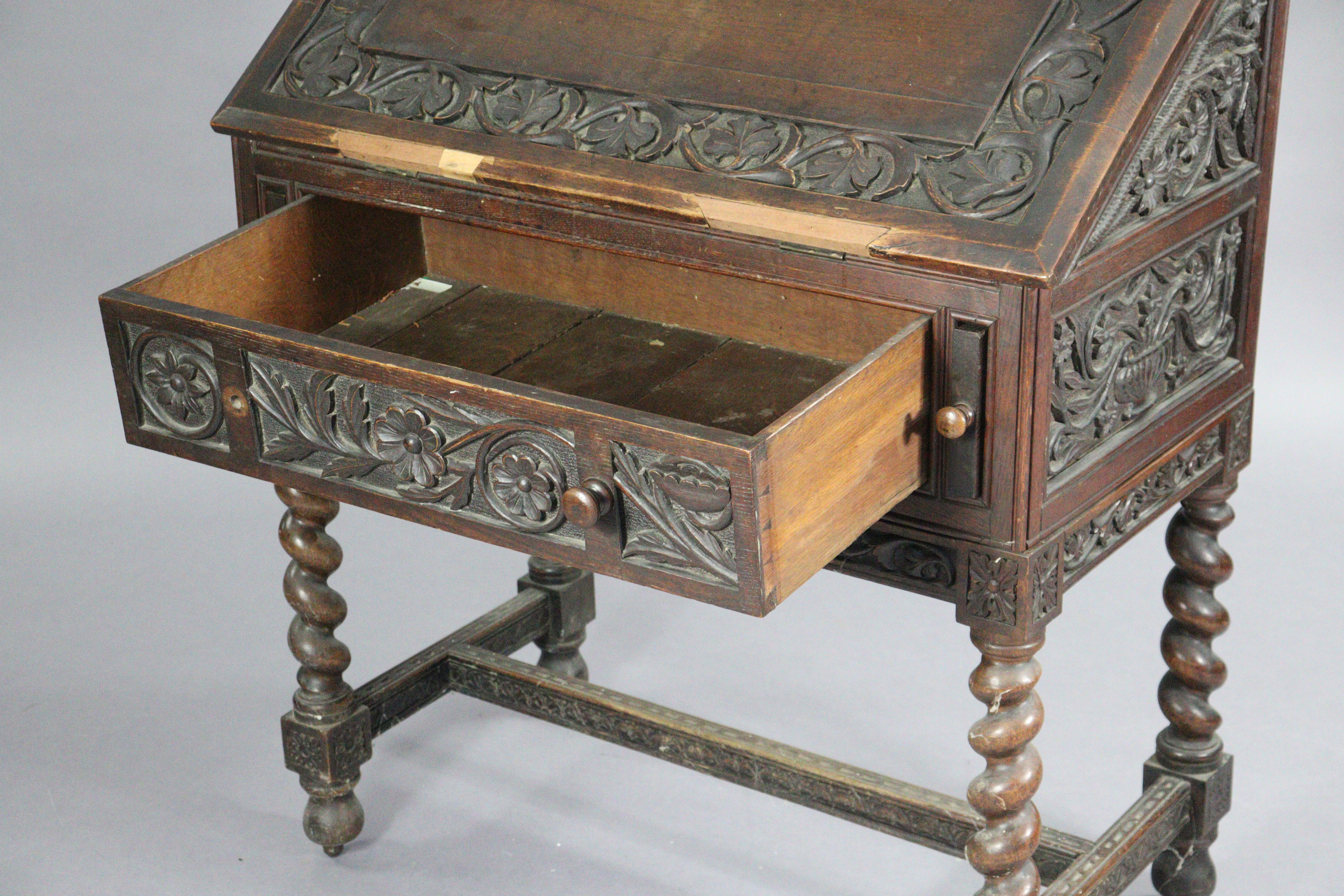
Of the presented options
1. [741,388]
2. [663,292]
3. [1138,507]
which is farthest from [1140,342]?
[663,292]

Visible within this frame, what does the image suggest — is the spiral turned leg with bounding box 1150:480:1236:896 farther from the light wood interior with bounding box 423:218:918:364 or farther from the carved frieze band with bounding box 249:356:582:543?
the carved frieze band with bounding box 249:356:582:543

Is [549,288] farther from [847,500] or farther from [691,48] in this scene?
[847,500]

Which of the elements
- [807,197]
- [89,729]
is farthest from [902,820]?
[89,729]

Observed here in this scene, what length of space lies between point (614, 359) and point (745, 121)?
1.27 feet

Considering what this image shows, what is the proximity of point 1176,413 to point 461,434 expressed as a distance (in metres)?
0.92

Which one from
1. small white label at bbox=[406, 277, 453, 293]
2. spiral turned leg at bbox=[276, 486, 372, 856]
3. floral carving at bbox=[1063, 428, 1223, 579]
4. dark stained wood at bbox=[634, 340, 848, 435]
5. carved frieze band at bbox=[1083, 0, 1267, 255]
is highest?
carved frieze band at bbox=[1083, 0, 1267, 255]

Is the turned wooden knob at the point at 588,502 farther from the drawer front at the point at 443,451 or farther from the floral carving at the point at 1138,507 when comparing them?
the floral carving at the point at 1138,507

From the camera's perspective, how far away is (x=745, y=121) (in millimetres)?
2352

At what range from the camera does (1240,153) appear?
2.47 m

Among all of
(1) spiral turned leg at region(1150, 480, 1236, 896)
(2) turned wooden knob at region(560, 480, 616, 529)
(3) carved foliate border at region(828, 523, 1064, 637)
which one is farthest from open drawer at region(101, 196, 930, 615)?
(1) spiral turned leg at region(1150, 480, 1236, 896)

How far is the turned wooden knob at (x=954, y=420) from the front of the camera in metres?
2.19

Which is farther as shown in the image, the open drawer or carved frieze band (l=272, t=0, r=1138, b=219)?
carved frieze band (l=272, t=0, r=1138, b=219)

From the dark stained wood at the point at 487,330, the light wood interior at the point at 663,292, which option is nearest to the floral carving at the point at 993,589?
the light wood interior at the point at 663,292

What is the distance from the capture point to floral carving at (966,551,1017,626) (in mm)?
2279
